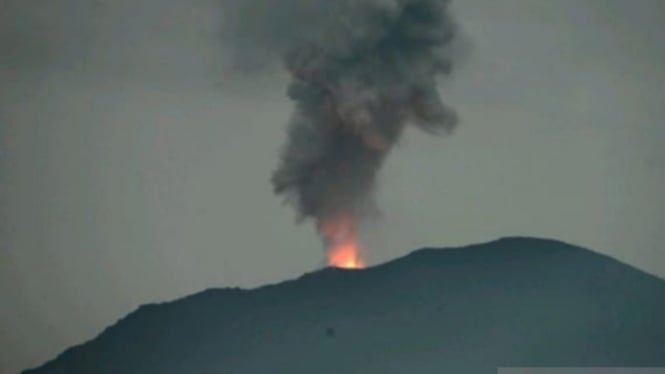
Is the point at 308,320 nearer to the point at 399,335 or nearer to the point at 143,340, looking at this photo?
the point at 399,335

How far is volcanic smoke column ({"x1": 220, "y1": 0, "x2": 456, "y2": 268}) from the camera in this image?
31.7 feet

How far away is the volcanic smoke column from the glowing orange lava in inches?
0.5

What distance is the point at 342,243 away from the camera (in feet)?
31.3

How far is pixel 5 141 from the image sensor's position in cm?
876

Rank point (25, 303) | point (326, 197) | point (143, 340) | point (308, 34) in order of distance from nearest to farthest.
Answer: point (25, 303) → point (143, 340) → point (308, 34) → point (326, 197)

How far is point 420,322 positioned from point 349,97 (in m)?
2.67

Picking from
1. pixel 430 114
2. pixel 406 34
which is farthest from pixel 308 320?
pixel 406 34

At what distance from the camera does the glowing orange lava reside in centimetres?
941

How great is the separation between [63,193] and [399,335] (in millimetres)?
3601

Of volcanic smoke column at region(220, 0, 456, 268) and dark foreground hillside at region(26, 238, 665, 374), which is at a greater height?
volcanic smoke column at region(220, 0, 456, 268)

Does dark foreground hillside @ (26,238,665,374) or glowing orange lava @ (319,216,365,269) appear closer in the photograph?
dark foreground hillside @ (26,238,665,374)

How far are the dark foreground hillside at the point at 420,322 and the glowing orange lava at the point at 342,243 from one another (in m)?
0.25

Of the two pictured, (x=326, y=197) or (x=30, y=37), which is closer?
(x=30, y=37)

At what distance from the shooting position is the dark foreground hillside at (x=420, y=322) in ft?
29.3
